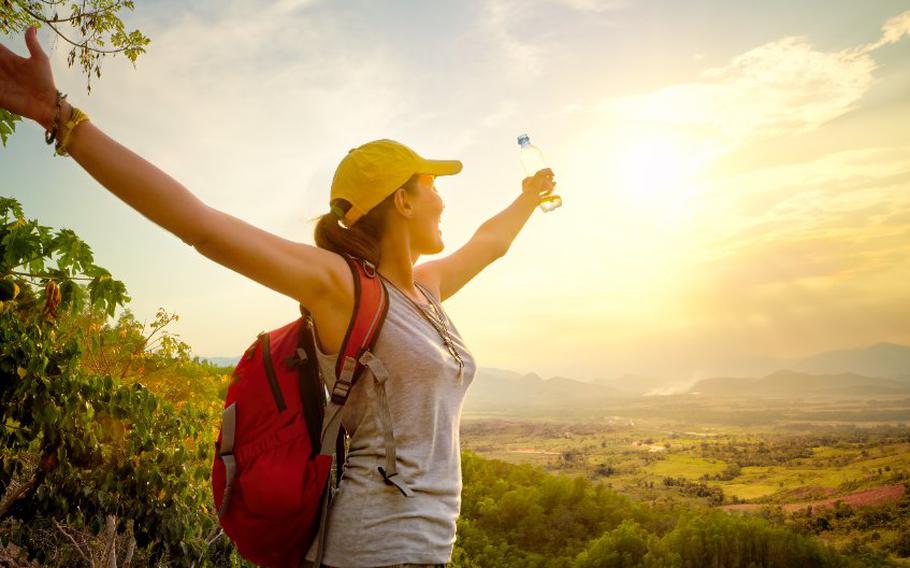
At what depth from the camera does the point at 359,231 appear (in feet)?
6.34

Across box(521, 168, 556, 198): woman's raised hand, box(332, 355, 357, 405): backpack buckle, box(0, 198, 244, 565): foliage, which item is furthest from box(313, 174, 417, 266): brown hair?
box(0, 198, 244, 565): foliage

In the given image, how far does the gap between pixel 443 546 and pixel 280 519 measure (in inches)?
18.0

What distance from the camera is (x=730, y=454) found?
17641 millimetres

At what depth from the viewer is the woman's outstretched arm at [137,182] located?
4.55 ft

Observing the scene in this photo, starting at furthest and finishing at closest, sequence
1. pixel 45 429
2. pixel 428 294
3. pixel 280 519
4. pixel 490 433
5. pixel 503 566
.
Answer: pixel 490 433, pixel 503 566, pixel 45 429, pixel 428 294, pixel 280 519

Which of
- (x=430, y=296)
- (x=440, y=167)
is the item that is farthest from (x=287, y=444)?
(x=440, y=167)

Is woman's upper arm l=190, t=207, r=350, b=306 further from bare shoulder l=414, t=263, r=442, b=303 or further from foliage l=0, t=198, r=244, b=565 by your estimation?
foliage l=0, t=198, r=244, b=565

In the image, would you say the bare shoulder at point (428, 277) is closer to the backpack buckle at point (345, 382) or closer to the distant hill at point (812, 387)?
the backpack buckle at point (345, 382)

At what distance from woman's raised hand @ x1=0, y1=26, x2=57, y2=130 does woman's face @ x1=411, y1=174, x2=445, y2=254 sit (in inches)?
42.2

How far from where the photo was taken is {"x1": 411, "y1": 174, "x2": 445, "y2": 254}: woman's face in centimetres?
205

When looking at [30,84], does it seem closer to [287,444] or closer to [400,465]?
[287,444]

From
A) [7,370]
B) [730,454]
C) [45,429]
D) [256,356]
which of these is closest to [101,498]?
[45,429]

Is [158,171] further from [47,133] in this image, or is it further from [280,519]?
[280,519]

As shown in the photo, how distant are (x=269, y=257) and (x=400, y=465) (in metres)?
0.67
